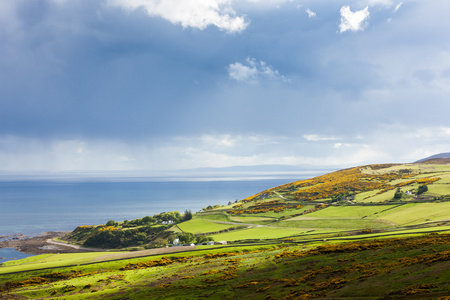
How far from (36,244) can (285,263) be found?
399ft

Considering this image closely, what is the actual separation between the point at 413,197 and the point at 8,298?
133 meters

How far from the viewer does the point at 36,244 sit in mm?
121625

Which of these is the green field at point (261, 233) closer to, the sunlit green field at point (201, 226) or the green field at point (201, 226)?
the green field at point (201, 226)

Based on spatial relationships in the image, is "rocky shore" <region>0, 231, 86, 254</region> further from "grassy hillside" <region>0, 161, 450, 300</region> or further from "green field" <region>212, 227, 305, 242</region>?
"green field" <region>212, 227, 305, 242</region>

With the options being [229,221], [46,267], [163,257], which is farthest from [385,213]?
[46,267]

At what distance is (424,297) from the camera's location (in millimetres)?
22047

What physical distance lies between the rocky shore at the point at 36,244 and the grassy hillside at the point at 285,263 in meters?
11.3

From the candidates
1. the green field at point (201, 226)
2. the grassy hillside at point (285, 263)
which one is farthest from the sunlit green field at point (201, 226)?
the grassy hillside at point (285, 263)

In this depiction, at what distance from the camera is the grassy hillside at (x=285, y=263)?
30.0 m

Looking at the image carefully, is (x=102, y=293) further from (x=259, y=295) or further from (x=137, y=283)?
(x=259, y=295)

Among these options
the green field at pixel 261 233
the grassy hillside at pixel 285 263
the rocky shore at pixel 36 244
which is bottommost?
the rocky shore at pixel 36 244

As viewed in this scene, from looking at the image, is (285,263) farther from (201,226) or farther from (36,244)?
(36,244)

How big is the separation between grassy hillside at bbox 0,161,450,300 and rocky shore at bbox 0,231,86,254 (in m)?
11.3

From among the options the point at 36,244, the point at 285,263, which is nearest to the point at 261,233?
the point at 285,263
